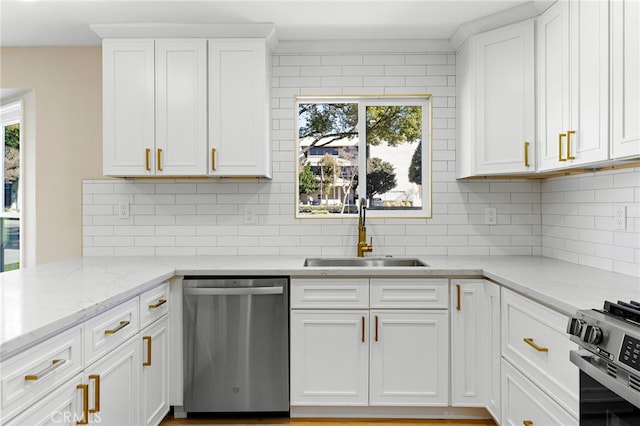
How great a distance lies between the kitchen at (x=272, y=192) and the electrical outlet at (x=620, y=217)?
76cm

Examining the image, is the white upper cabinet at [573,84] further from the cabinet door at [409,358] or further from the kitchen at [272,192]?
the cabinet door at [409,358]

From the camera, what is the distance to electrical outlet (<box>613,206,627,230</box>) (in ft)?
7.34

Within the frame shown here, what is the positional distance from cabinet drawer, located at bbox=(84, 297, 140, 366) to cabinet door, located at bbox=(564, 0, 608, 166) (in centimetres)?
214

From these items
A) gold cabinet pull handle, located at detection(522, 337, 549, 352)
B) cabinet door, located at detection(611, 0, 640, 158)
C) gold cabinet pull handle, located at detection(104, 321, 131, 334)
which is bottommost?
gold cabinet pull handle, located at detection(522, 337, 549, 352)

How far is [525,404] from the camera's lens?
77.8 inches

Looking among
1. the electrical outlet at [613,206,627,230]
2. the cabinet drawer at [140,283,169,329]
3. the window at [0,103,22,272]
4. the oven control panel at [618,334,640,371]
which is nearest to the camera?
the oven control panel at [618,334,640,371]

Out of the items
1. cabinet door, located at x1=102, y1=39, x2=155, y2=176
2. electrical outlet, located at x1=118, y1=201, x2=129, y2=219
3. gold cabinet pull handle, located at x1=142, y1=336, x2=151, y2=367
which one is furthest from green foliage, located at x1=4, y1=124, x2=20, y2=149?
gold cabinet pull handle, located at x1=142, y1=336, x2=151, y2=367

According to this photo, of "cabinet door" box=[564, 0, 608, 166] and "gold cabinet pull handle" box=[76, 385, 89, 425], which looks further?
"cabinet door" box=[564, 0, 608, 166]

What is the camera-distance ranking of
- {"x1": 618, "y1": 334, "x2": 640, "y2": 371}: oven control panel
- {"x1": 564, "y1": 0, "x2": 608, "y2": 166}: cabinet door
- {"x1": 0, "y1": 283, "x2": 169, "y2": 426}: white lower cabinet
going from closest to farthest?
1. {"x1": 618, "y1": 334, "x2": 640, "y2": 371}: oven control panel
2. {"x1": 0, "y1": 283, "x2": 169, "y2": 426}: white lower cabinet
3. {"x1": 564, "y1": 0, "x2": 608, "y2": 166}: cabinet door

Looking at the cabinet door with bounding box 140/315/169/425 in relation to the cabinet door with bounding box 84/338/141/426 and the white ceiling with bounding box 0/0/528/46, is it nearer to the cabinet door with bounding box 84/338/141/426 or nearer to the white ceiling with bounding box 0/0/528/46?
the cabinet door with bounding box 84/338/141/426

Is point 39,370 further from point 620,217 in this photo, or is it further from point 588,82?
point 620,217

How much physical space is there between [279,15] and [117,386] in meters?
2.17

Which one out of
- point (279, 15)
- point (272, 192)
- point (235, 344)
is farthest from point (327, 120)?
point (235, 344)

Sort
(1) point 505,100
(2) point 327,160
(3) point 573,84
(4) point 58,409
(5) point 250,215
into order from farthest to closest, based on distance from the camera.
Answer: (2) point 327,160 < (5) point 250,215 < (1) point 505,100 < (3) point 573,84 < (4) point 58,409
